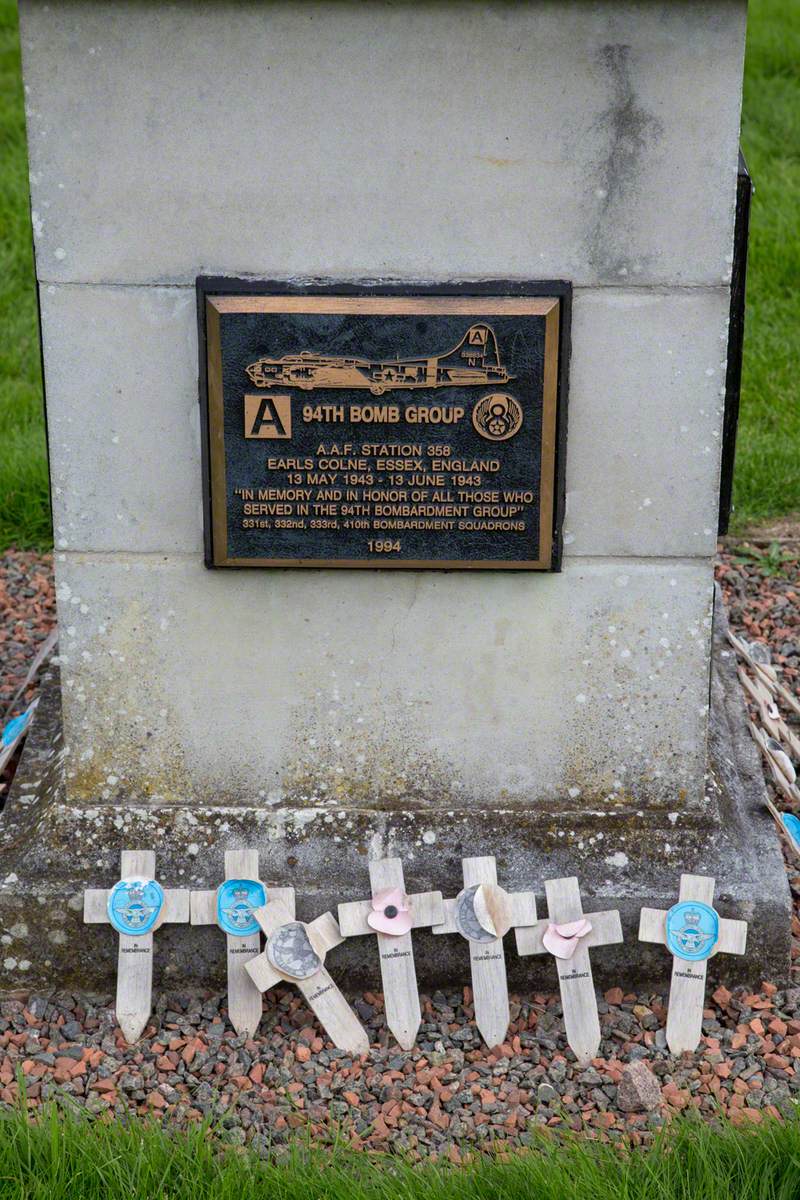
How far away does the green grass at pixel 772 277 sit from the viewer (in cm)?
639

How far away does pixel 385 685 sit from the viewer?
358cm

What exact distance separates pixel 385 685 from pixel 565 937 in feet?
2.49

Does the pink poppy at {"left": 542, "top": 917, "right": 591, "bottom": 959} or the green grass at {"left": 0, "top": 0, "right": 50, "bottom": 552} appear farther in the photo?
the green grass at {"left": 0, "top": 0, "right": 50, "bottom": 552}

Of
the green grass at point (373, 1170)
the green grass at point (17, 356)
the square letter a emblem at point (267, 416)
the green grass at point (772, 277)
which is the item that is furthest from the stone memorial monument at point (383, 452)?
the green grass at point (772, 277)

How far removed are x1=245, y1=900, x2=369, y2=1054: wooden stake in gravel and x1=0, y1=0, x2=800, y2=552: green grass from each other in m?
3.20

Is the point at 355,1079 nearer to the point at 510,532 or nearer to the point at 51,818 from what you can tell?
the point at 51,818

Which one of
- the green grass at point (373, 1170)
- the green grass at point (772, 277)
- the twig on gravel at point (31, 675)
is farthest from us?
the green grass at point (772, 277)

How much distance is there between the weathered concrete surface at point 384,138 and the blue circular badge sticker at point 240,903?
1.46m

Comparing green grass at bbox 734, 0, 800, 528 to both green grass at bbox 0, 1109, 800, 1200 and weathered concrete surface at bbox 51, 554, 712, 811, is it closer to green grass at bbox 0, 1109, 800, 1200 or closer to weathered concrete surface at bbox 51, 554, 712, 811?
weathered concrete surface at bbox 51, 554, 712, 811

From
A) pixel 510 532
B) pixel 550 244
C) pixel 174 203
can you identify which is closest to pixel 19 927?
pixel 510 532

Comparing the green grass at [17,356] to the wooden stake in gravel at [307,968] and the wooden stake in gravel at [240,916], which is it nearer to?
the wooden stake in gravel at [240,916]

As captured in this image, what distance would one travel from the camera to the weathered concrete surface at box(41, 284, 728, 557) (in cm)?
329

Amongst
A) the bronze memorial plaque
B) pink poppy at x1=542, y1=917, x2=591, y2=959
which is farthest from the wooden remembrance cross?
the bronze memorial plaque

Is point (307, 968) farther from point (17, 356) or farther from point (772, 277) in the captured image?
point (772, 277)
